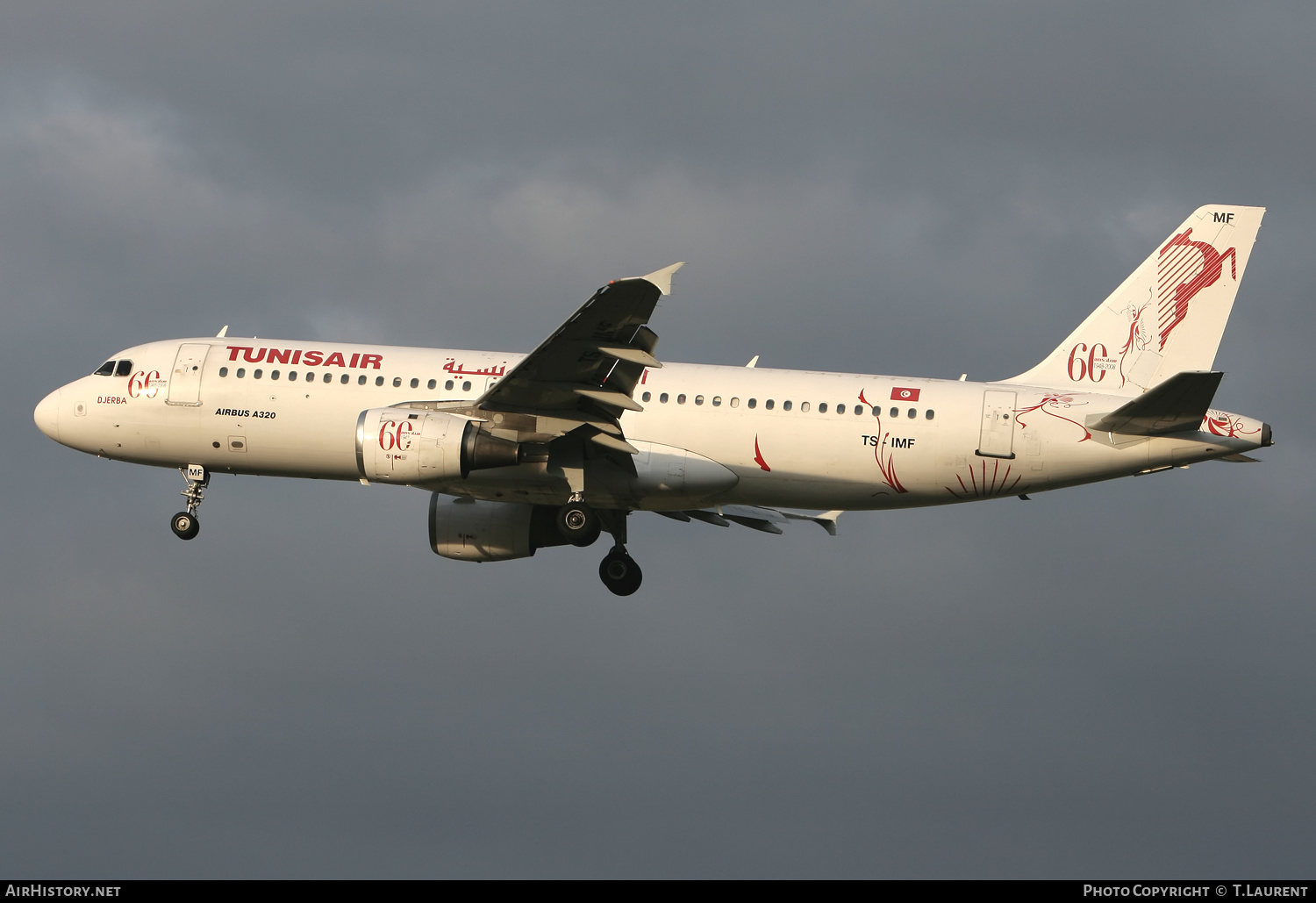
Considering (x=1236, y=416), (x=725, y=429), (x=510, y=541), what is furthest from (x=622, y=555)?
(x=1236, y=416)

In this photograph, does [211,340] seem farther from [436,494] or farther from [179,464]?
[436,494]

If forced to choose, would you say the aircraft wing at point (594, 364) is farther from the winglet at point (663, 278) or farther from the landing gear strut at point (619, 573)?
the landing gear strut at point (619, 573)

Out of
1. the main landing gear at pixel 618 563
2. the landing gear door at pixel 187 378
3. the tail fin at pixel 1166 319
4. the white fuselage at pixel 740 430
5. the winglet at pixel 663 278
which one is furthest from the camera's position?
the main landing gear at pixel 618 563

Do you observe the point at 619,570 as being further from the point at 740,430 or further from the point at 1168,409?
the point at 1168,409

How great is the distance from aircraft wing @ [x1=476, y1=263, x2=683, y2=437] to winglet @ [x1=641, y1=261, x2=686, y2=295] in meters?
0.02

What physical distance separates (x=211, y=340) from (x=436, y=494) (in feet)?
23.9

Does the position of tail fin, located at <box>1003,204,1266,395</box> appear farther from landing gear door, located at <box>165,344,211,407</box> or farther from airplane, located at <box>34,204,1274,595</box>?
landing gear door, located at <box>165,344,211,407</box>

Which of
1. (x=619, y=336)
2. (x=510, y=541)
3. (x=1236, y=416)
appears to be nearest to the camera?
(x=619, y=336)

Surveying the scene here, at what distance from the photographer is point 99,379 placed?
42188 mm

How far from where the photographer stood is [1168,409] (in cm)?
3653

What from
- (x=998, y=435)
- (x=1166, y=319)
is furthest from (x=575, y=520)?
(x=1166, y=319)

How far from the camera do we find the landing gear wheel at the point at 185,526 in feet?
137

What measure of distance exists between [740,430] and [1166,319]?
38.0ft

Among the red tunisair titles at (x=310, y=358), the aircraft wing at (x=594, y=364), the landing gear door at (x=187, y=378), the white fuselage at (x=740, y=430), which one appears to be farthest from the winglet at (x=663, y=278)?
the landing gear door at (x=187, y=378)
